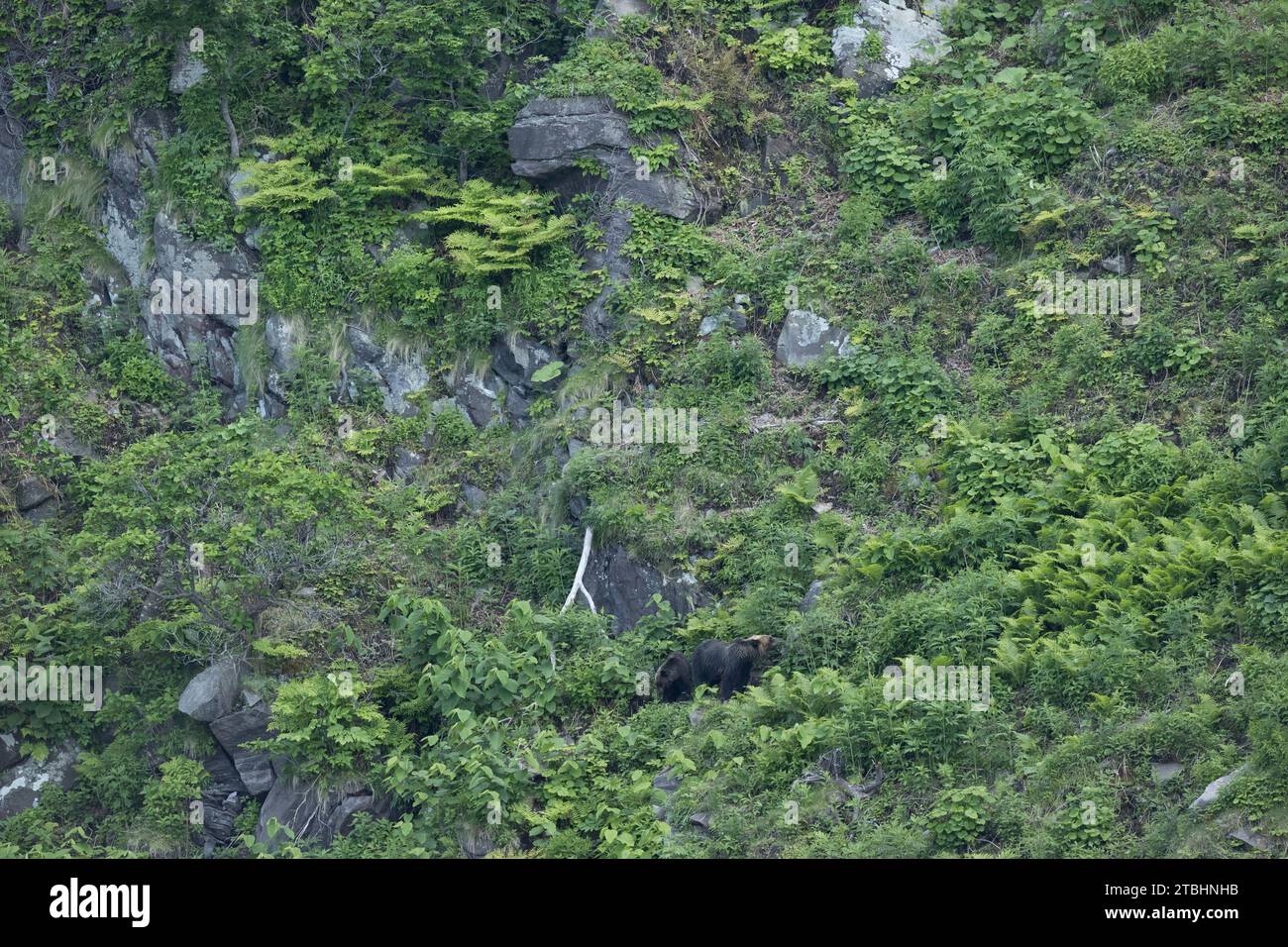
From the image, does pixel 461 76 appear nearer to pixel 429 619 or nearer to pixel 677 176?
pixel 677 176

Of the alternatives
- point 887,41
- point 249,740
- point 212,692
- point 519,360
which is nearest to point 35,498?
point 212,692

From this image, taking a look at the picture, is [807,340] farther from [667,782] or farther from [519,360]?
[667,782]

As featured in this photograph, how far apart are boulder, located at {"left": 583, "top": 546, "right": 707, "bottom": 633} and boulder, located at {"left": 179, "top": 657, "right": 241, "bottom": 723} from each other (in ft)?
13.5

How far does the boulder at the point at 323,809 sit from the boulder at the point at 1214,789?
8.09 meters

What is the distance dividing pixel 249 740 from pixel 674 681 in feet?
15.9

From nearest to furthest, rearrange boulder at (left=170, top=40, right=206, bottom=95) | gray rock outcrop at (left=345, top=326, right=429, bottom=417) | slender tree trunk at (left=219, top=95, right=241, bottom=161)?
1. gray rock outcrop at (left=345, top=326, right=429, bottom=417)
2. slender tree trunk at (left=219, top=95, right=241, bottom=161)
3. boulder at (left=170, top=40, right=206, bottom=95)

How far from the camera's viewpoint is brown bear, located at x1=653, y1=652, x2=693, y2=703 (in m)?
16.2

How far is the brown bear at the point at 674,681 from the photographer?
16.2 metres

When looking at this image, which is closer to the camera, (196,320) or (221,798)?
(221,798)

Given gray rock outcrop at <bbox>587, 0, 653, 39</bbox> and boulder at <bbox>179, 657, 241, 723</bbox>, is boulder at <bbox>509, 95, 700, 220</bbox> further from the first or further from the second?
boulder at <bbox>179, 657, 241, 723</bbox>

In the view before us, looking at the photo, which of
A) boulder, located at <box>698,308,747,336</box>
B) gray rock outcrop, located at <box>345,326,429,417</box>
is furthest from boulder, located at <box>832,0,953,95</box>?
gray rock outcrop, located at <box>345,326,429,417</box>

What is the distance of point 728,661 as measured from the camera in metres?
15.7

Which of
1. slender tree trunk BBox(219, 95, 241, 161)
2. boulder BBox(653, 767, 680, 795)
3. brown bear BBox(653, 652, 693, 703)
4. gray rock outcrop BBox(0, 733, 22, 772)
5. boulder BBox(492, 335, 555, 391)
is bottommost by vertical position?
gray rock outcrop BBox(0, 733, 22, 772)

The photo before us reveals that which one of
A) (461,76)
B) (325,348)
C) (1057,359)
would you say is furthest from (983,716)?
(461,76)
